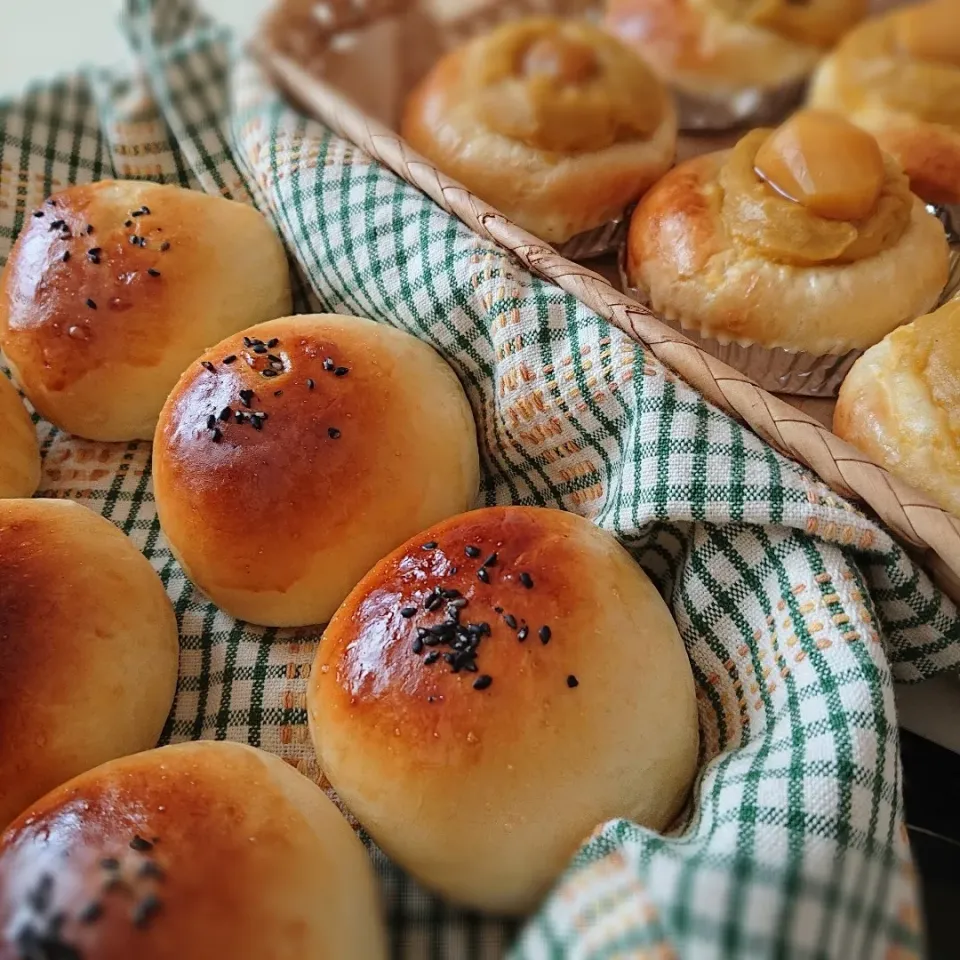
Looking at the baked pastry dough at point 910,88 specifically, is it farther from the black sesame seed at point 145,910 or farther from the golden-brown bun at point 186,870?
the black sesame seed at point 145,910

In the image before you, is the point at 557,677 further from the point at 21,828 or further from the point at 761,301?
the point at 761,301

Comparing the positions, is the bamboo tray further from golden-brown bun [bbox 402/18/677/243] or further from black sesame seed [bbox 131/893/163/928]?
black sesame seed [bbox 131/893/163/928]

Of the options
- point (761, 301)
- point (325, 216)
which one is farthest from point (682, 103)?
point (325, 216)

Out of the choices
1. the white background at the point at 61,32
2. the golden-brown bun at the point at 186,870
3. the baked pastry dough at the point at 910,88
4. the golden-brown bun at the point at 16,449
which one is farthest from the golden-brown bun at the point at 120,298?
the white background at the point at 61,32

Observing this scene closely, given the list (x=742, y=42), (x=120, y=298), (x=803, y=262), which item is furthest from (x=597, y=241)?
(x=120, y=298)

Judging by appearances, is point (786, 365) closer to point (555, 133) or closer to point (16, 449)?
point (555, 133)

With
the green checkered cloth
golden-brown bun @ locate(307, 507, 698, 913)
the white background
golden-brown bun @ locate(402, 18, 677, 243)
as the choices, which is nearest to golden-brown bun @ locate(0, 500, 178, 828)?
the green checkered cloth
